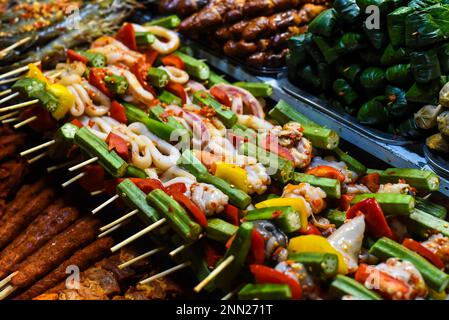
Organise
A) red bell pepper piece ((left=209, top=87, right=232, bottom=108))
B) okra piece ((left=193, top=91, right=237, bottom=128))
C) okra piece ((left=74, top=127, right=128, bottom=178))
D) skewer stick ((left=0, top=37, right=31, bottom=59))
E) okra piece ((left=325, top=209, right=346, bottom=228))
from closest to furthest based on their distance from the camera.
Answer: okra piece ((left=325, top=209, right=346, bottom=228)) → okra piece ((left=74, top=127, right=128, bottom=178)) → okra piece ((left=193, top=91, right=237, bottom=128)) → red bell pepper piece ((left=209, top=87, right=232, bottom=108)) → skewer stick ((left=0, top=37, right=31, bottom=59))

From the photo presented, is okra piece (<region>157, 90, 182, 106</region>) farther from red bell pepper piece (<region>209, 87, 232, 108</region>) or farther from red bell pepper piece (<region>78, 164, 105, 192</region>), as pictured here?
red bell pepper piece (<region>78, 164, 105, 192</region>)

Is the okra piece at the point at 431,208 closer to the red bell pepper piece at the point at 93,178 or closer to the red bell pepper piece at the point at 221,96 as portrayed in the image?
the red bell pepper piece at the point at 221,96

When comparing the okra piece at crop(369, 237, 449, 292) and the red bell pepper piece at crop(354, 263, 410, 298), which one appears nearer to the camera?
the red bell pepper piece at crop(354, 263, 410, 298)

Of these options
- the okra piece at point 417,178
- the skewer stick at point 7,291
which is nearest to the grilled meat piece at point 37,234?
the skewer stick at point 7,291

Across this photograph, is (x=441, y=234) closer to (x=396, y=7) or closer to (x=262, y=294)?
(x=262, y=294)

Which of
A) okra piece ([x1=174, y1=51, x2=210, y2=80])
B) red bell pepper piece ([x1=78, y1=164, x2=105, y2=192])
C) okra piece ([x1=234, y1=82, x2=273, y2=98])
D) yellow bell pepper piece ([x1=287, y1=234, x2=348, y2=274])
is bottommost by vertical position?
red bell pepper piece ([x1=78, y1=164, x2=105, y2=192])

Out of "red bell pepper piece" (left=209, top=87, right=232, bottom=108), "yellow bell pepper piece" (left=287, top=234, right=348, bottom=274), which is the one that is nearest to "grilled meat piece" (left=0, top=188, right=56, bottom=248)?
"red bell pepper piece" (left=209, top=87, right=232, bottom=108)
